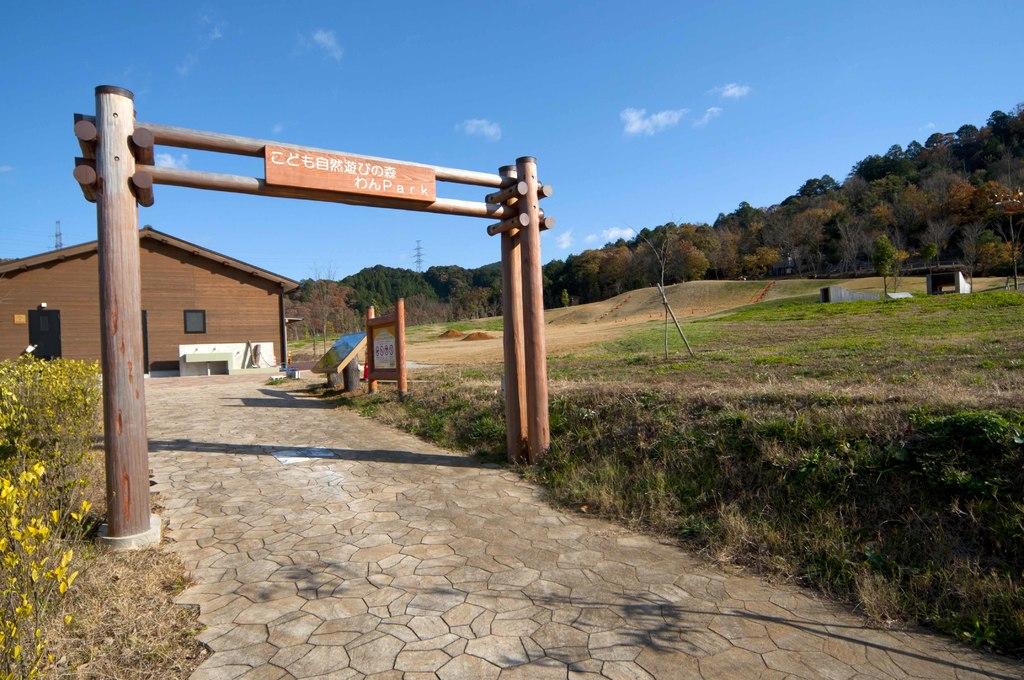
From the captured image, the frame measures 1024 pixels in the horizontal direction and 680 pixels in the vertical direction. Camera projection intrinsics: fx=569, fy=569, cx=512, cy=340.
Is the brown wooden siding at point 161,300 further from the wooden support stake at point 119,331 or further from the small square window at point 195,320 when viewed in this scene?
the wooden support stake at point 119,331

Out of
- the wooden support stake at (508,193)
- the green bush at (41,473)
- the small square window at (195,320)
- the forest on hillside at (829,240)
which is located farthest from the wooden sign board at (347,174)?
the forest on hillside at (829,240)

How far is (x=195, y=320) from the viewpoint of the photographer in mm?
21188

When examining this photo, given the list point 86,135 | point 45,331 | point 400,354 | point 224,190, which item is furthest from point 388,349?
point 45,331

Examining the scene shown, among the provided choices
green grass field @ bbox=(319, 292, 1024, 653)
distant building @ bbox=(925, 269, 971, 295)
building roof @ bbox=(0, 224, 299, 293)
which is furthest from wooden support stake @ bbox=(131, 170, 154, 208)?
distant building @ bbox=(925, 269, 971, 295)

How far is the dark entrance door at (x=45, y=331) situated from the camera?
1895 cm

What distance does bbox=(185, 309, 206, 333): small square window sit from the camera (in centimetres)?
2100

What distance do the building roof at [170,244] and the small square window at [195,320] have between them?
206cm

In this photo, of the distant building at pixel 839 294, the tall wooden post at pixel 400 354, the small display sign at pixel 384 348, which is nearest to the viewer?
the tall wooden post at pixel 400 354

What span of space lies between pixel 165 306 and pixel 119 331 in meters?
19.4

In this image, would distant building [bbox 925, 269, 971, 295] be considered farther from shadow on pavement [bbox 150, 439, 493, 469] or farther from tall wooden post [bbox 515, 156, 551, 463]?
shadow on pavement [bbox 150, 439, 493, 469]

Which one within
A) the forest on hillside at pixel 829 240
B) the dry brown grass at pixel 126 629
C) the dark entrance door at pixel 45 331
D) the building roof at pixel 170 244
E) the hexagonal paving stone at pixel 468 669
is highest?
the forest on hillside at pixel 829 240

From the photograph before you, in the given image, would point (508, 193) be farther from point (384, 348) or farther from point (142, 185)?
point (384, 348)

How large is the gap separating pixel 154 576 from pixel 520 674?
92.6 inches

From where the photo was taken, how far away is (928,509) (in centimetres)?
341
